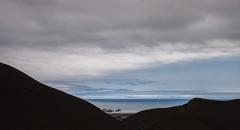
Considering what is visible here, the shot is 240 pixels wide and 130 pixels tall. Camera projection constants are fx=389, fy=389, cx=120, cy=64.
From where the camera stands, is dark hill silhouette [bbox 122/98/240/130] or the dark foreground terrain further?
dark hill silhouette [bbox 122/98/240/130]

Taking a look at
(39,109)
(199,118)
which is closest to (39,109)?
(39,109)

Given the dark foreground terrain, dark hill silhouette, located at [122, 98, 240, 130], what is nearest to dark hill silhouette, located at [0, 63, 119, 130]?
the dark foreground terrain

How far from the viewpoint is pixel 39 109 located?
16078mm

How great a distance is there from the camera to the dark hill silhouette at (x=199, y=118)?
81.3 feet

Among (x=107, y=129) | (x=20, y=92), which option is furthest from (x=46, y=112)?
(x=107, y=129)

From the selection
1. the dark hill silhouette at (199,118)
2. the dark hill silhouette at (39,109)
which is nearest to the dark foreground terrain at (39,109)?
the dark hill silhouette at (39,109)

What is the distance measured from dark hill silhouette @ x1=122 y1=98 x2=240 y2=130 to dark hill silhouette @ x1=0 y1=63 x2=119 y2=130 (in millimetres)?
6583

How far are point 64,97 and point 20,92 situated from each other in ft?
8.16

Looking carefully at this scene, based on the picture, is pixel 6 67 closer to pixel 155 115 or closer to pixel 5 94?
pixel 5 94

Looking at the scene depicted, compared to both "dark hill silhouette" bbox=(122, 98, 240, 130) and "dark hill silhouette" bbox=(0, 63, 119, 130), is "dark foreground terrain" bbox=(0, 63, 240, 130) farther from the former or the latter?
"dark hill silhouette" bbox=(122, 98, 240, 130)

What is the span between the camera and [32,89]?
17.3 metres

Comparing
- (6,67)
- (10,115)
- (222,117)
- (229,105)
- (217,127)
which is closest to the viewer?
(10,115)

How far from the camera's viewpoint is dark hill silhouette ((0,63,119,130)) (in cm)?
1494

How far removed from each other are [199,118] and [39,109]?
42.4 ft
